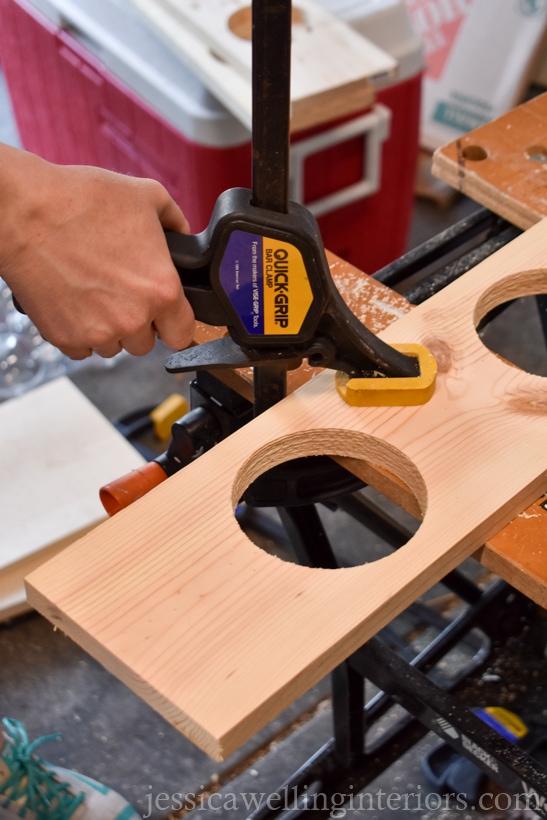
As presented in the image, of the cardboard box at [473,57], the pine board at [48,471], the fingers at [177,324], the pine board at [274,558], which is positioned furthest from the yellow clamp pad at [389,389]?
the cardboard box at [473,57]

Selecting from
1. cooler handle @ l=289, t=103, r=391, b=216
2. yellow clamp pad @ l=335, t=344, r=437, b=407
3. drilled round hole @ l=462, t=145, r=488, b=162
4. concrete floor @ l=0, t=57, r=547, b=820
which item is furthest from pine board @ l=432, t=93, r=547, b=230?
concrete floor @ l=0, t=57, r=547, b=820

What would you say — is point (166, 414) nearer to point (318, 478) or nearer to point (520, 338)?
point (520, 338)

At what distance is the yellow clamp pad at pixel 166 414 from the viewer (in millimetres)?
2057

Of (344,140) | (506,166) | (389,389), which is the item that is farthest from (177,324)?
(344,140)

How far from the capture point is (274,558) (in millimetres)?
789

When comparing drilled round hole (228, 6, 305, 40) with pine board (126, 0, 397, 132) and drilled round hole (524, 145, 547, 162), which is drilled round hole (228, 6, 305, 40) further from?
drilled round hole (524, 145, 547, 162)

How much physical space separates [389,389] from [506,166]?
0.52m

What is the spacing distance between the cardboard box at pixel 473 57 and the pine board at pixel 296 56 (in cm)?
113

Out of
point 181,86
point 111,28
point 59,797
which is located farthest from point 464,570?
point 111,28

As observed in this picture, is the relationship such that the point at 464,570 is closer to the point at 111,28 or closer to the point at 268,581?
the point at 268,581

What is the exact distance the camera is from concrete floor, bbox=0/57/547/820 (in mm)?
1551

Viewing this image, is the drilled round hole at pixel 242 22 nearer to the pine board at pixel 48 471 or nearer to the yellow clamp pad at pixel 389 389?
the pine board at pixel 48 471

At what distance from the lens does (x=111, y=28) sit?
76.8 inches

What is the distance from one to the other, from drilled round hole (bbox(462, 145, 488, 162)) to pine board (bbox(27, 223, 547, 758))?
38 cm
